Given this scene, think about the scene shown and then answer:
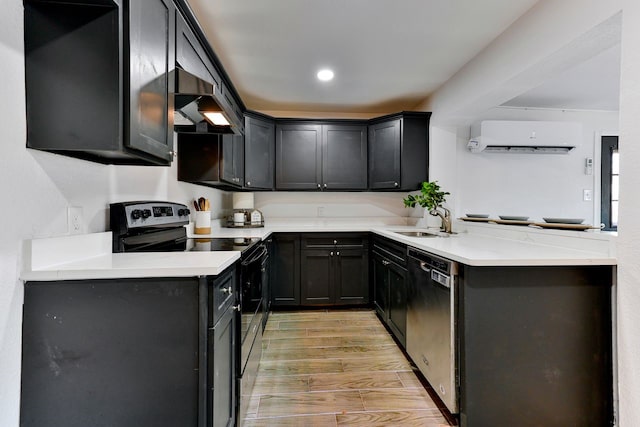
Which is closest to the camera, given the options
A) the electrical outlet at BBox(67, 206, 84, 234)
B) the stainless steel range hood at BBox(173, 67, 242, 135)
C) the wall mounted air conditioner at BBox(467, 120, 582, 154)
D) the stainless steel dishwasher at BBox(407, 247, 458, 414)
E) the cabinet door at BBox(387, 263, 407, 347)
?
the electrical outlet at BBox(67, 206, 84, 234)

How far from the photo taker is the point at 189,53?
1.63 metres

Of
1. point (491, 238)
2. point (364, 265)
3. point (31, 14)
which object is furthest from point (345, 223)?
point (31, 14)

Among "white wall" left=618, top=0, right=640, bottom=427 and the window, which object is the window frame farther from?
"white wall" left=618, top=0, right=640, bottom=427

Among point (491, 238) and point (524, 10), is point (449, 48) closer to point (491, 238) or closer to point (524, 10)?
point (524, 10)

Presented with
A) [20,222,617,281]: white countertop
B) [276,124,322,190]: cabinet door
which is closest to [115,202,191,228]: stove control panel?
[20,222,617,281]: white countertop

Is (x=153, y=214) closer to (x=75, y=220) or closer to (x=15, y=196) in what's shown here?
(x=75, y=220)

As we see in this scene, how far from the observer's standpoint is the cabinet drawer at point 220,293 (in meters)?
1.09

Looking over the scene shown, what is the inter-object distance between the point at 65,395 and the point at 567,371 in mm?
2137

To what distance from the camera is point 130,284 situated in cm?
104

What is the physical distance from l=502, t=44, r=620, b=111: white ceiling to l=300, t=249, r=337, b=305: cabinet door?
8.37 feet

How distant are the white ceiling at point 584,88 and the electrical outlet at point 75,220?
3274 mm

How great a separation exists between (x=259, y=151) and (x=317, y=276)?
1.53 metres

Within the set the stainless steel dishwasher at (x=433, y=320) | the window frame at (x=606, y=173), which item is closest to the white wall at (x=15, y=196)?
the stainless steel dishwasher at (x=433, y=320)

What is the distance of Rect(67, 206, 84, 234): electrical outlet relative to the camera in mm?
1189
